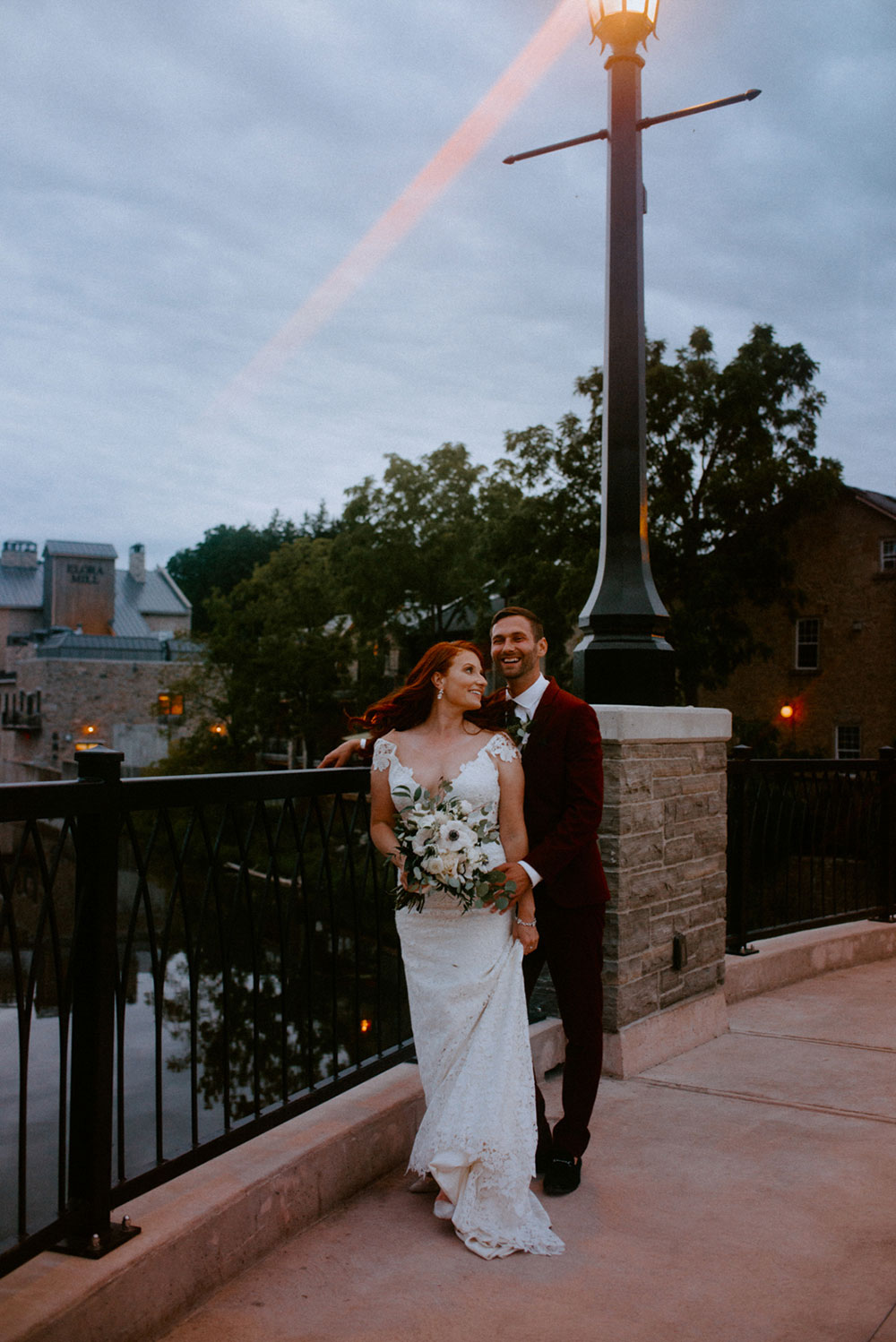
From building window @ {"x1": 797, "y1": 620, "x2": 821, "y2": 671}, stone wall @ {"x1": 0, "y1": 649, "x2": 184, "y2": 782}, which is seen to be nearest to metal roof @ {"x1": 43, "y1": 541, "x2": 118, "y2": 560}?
stone wall @ {"x1": 0, "y1": 649, "x2": 184, "y2": 782}

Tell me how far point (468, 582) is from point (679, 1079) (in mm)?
29970

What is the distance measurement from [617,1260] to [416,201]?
49222 millimetres

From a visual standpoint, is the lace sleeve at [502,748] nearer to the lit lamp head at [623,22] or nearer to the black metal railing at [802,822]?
the black metal railing at [802,822]

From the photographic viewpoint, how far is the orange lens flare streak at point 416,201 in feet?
17.5

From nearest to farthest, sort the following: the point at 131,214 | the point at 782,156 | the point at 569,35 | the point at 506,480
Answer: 1. the point at 569,35
2. the point at 782,156
3. the point at 506,480
4. the point at 131,214

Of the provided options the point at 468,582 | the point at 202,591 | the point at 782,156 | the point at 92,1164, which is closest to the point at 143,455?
the point at 202,591

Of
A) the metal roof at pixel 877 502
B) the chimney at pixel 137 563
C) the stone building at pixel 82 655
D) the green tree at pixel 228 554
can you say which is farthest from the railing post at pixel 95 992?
the green tree at pixel 228 554

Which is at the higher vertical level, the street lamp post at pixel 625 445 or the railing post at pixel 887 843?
the street lamp post at pixel 625 445

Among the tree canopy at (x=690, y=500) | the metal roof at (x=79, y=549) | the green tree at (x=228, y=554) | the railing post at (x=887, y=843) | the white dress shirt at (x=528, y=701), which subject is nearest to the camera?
the white dress shirt at (x=528, y=701)

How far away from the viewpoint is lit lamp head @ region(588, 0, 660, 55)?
5277 millimetres

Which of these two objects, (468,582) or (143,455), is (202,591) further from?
(143,455)

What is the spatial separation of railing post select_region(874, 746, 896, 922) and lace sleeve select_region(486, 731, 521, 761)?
18.0 ft

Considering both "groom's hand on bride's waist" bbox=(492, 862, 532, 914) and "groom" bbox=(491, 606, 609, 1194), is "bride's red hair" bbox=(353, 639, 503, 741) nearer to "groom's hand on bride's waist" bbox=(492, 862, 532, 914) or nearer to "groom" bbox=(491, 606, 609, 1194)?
"groom" bbox=(491, 606, 609, 1194)

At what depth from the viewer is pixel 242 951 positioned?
35250mm
